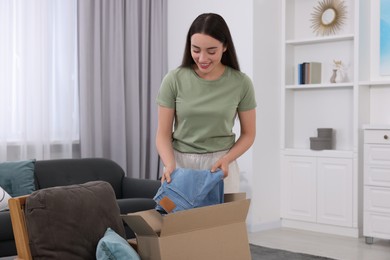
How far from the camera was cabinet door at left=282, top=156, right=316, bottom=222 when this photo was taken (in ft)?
17.1

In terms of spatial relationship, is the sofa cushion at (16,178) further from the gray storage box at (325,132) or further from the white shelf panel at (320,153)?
the gray storage box at (325,132)

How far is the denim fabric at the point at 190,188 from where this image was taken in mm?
1787

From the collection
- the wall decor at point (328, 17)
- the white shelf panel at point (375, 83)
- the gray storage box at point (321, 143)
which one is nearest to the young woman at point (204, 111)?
the white shelf panel at point (375, 83)

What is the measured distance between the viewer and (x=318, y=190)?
518 centimetres

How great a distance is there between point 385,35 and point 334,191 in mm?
1422

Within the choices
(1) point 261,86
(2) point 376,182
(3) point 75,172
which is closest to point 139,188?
(3) point 75,172

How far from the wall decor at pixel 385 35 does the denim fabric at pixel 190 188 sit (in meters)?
3.58

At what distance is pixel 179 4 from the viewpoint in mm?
5777

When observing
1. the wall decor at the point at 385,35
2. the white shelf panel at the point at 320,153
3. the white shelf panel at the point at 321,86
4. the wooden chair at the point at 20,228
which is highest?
the wall decor at the point at 385,35

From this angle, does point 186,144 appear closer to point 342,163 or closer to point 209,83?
point 209,83

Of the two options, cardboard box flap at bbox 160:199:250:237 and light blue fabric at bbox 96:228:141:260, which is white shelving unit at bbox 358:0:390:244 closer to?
cardboard box flap at bbox 160:199:250:237

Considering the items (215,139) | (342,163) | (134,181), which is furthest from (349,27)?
(215,139)

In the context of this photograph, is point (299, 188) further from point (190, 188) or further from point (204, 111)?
point (190, 188)

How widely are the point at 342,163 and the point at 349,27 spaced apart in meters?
1.25
